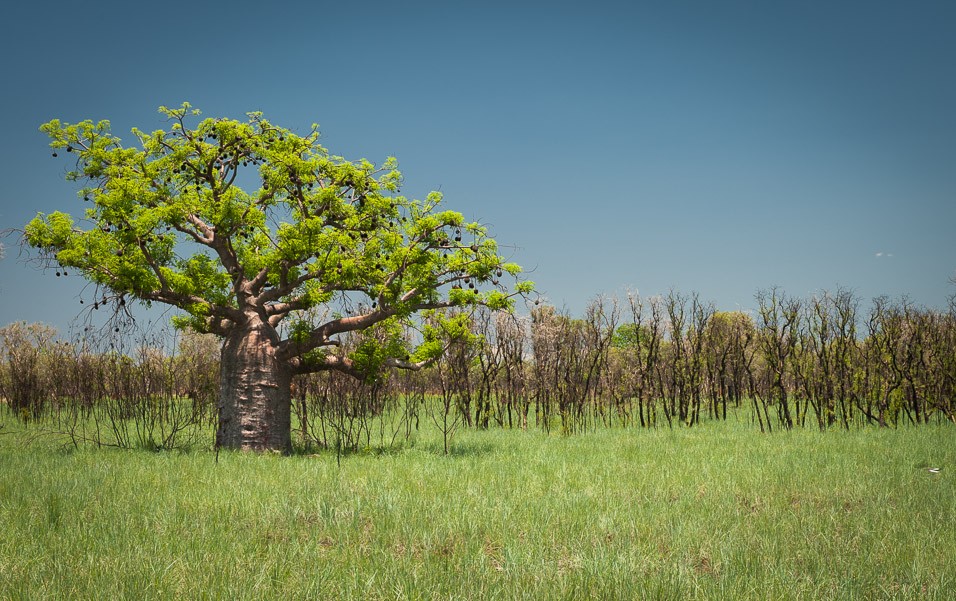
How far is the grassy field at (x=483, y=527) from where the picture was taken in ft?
13.2

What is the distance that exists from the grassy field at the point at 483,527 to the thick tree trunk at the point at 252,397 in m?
1.42

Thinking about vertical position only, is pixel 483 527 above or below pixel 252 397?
below

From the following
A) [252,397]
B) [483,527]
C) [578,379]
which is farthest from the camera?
[578,379]

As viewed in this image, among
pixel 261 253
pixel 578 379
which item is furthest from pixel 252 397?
pixel 578 379

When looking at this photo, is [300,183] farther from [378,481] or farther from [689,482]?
[689,482]

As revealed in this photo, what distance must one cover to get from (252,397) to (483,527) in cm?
752

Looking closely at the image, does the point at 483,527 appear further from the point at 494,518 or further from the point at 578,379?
the point at 578,379

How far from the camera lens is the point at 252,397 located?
11641 mm

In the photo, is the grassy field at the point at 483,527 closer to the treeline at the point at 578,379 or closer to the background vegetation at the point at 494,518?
the background vegetation at the point at 494,518

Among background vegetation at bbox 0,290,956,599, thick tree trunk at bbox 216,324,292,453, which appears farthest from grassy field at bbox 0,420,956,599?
thick tree trunk at bbox 216,324,292,453

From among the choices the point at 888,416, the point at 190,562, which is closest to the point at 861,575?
the point at 190,562

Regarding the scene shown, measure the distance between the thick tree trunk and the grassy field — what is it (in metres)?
1.42

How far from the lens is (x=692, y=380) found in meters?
17.9

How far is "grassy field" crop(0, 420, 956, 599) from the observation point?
13.2ft
